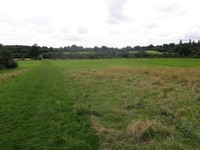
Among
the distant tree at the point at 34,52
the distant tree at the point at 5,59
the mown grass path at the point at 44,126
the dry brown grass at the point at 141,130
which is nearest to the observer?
the mown grass path at the point at 44,126

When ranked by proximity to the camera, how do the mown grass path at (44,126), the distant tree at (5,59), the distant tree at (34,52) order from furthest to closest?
the distant tree at (34,52), the distant tree at (5,59), the mown grass path at (44,126)

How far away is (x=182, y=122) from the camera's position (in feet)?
24.5

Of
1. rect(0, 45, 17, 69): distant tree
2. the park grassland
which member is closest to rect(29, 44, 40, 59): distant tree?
rect(0, 45, 17, 69): distant tree

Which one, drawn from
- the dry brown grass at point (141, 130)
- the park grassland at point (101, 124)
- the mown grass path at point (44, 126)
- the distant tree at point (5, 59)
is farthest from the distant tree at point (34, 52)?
the dry brown grass at point (141, 130)

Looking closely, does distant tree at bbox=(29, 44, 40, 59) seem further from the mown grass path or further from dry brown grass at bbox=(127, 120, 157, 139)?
dry brown grass at bbox=(127, 120, 157, 139)

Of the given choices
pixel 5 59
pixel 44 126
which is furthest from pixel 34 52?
pixel 44 126

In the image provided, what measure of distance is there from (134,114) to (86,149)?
11.8ft

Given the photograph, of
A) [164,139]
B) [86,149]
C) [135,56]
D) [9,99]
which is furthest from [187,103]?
[135,56]

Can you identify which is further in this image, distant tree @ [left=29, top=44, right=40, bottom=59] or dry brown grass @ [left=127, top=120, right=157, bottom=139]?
distant tree @ [left=29, top=44, right=40, bottom=59]

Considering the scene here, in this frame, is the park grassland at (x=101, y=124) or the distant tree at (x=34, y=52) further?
the distant tree at (x=34, y=52)

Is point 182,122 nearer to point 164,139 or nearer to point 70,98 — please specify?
point 164,139

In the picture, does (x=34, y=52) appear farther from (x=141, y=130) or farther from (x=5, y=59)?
(x=141, y=130)

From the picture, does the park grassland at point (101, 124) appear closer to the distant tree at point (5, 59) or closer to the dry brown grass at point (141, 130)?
the dry brown grass at point (141, 130)

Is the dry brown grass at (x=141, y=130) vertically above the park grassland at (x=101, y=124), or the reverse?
the dry brown grass at (x=141, y=130)
